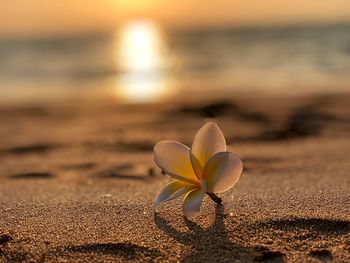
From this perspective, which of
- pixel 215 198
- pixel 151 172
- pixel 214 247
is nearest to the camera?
pixel 214 247

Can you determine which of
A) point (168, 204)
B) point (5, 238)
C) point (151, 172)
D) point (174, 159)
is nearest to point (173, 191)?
point (174, 159)

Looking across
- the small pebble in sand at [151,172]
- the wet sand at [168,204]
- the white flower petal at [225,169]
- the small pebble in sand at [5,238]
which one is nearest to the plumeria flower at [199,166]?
→ the white flower petal at [225,169]

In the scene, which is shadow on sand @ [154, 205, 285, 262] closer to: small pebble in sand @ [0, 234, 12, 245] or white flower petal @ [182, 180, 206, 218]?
white flower petal @ [182, 180, 206, 218]

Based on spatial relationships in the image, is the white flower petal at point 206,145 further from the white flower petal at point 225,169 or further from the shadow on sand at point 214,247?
the shadow on sand at point 214,247

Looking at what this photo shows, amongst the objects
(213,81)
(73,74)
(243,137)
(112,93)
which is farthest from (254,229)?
(73,74)

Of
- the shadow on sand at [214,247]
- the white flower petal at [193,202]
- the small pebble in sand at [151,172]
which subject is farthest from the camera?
the small pebble in sand at [151,172]

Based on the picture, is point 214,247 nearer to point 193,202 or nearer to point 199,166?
point 193,202

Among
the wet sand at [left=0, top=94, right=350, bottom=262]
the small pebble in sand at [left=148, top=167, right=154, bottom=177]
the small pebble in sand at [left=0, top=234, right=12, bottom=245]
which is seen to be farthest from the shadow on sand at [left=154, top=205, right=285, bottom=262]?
the small pebble in sand at [left=148, top=167, right=154, bottom=177]
